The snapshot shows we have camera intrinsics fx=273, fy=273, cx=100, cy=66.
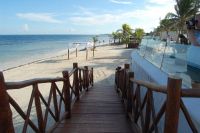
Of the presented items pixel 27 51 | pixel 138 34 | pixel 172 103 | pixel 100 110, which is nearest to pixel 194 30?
pixel 100 110

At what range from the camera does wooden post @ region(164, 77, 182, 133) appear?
7.69 ft

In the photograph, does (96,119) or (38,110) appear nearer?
(38,110)

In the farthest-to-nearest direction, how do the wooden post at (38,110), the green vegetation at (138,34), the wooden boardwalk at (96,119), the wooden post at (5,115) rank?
the green vegetation at (138,34) < the wooden boardwalk at (96,119) < the wooden post at (38,110) < the wooden post at (5,115)

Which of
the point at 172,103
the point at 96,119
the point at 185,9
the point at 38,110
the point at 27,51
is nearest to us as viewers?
the point at 172,103

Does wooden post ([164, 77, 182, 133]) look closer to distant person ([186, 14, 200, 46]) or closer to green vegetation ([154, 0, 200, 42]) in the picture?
distant person ([186, 14, 200, 46])

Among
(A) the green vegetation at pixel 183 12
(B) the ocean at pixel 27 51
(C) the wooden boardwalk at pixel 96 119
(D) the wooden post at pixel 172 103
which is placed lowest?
(B) the ocean at pixel 27 51

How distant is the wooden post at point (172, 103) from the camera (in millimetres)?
2344

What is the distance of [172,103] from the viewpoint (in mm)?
2395

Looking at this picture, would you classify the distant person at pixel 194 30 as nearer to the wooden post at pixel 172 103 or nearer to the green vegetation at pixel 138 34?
the wooden post at pixel 172 103

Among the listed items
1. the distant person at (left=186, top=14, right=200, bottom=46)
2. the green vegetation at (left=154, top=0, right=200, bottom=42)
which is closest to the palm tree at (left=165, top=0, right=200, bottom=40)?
the green vegetation at (left=154, top=0, right=200, bottom=42)

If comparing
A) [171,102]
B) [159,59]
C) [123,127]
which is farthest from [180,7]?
[171,102]

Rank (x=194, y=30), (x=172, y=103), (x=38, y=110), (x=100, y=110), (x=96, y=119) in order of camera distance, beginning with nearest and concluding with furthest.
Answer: (x=172, y=103)
(x=38, y=110)
(x=96, y=119)
(x=100, y=110)
(x=194, y=30)

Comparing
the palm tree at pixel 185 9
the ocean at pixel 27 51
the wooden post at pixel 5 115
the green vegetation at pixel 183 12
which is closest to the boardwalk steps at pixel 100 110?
the wooden post at pixel 5 115

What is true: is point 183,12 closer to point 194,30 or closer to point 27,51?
point 194,30
